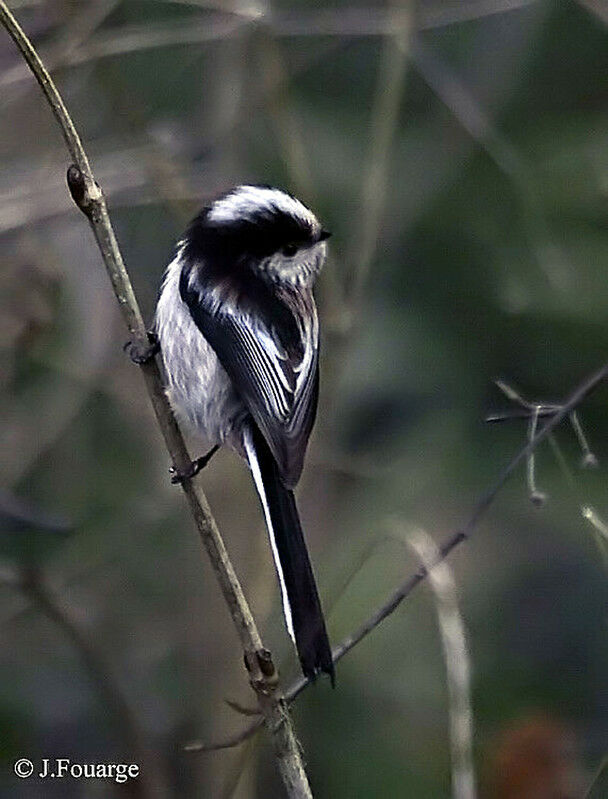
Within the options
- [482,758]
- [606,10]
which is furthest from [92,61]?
[482,758]

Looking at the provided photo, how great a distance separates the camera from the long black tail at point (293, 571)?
1861 mm

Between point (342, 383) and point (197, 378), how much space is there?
2.12 meters

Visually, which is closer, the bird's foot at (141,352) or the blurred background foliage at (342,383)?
the bird's foot at (141,352)

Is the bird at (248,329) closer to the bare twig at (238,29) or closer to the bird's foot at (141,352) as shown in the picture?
the bird's foot at (141,352)

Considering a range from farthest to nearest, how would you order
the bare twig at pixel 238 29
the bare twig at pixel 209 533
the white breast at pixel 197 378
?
the bare twig at pixel 238 29, the white breast at pixel 197 378, the bare twig at pixel 209 533

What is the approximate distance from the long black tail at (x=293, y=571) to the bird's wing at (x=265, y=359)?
0.07m

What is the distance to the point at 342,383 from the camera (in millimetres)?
4477

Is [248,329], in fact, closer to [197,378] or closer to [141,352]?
[197,378]

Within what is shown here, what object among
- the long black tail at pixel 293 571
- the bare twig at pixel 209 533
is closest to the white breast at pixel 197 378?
the long black tail at pixel 293 571

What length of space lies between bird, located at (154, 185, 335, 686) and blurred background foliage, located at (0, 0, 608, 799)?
0.64 meters

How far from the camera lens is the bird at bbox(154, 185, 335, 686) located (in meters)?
2.28

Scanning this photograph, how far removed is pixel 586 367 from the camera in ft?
14.8

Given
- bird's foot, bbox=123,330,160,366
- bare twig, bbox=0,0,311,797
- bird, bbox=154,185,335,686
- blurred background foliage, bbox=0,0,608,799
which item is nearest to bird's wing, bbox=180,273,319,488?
bird, bbox=154,185,335,686

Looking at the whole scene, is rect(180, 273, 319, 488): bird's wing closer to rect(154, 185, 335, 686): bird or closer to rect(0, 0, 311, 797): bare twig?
rect(154, 185, 335, 686): bird
